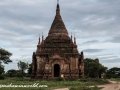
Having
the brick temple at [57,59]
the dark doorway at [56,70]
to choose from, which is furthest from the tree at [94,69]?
the dark doorway at [56,70]

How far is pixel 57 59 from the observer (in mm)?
43469

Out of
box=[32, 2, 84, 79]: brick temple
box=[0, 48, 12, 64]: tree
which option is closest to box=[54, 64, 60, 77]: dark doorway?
box=[32, 2, 84, 79]: brick temple

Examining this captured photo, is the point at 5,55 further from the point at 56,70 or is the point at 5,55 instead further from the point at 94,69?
the point at 94,69

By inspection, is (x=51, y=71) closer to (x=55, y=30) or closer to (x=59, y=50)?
(x=59, y=50)

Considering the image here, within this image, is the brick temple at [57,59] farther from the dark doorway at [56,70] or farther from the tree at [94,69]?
the tree at [94,69]

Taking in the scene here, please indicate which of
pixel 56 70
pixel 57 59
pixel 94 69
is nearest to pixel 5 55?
pixel 56 70

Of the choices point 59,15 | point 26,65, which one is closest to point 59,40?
point 59,15

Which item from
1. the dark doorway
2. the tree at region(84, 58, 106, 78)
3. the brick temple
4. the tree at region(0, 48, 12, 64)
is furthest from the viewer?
the tree at region(84, 58, 106, 78)

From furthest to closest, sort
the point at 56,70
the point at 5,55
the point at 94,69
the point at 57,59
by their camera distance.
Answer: the point at 94,69
the point at 5,55
the point at 56,70
the point at 57,59

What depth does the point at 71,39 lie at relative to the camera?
157 ft

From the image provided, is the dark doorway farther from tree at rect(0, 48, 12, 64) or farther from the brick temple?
tree at rect(0, 48, 12, 64)

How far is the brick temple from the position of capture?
4319cm

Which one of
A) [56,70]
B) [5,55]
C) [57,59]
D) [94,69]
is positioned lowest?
[56,70]

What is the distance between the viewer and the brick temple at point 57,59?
43.2 meters
